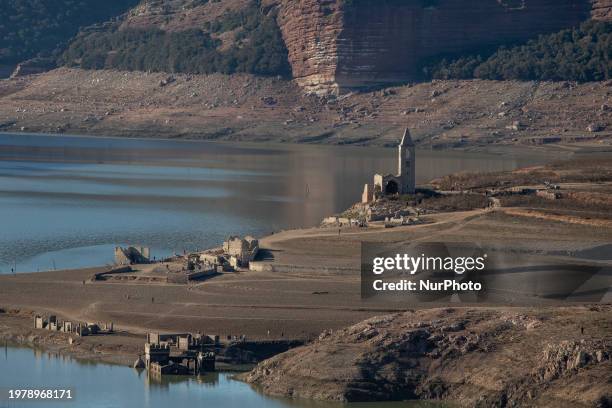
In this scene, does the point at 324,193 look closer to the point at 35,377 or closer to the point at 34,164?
the point at 34,164

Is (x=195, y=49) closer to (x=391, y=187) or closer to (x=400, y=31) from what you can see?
(x=400, y=31)

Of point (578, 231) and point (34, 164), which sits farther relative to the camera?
point (34, 164)

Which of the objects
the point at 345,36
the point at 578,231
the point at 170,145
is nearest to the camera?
the point at 578,231

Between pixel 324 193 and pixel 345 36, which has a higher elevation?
pixel 345 36

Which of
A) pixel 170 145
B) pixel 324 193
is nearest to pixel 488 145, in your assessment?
pixel 170 145

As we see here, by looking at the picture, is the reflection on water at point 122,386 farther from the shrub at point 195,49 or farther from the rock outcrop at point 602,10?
the shrub at point 195,49

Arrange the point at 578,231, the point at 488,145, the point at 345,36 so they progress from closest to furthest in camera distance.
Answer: the point at 578,231 → the point at 488,145 → the point at 345,36

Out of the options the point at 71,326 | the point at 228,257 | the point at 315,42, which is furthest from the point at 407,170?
the point at 315,42
